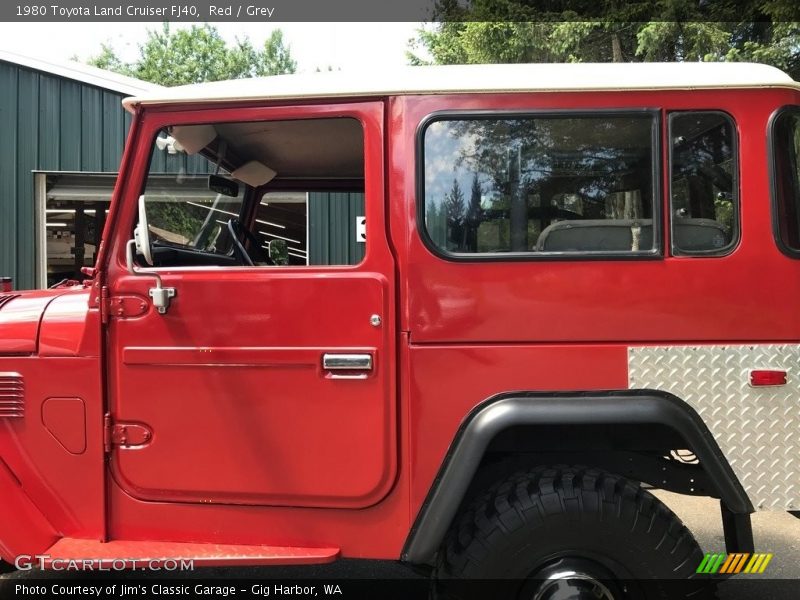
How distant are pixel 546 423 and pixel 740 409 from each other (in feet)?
2.23

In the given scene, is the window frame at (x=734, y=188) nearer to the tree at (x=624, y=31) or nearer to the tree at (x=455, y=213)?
the tree at (x=455, y=213)

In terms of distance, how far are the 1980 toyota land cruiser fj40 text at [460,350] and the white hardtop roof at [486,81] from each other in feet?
0.03

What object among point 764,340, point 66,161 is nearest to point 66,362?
point 764,340

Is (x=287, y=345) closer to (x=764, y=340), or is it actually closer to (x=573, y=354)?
(x=573, y=354)

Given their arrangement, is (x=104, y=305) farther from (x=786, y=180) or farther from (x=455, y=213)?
(x=786, y=180)

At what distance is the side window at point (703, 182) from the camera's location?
2043mm

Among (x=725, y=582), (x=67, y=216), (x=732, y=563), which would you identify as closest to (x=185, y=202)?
(x=732, y=563)

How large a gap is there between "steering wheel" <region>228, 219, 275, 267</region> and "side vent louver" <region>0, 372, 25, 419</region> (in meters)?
1.03

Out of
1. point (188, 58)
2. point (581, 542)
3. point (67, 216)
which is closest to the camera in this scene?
point (581, 542)

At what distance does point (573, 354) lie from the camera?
2.03 meters

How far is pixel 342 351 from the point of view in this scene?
2.07 m

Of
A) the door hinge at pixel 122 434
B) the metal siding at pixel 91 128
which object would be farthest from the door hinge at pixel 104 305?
the metal siding at pixel 91 128

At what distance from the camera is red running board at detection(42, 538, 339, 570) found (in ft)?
6.76

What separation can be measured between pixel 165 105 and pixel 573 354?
5.71ft
